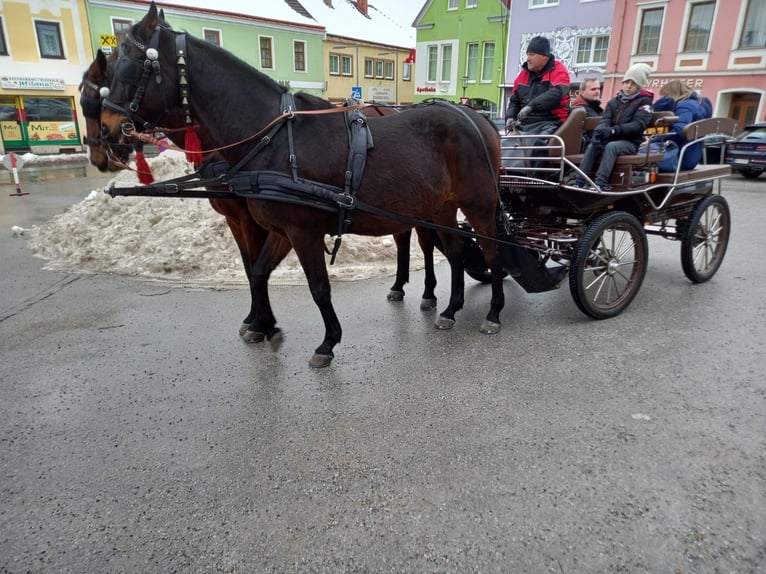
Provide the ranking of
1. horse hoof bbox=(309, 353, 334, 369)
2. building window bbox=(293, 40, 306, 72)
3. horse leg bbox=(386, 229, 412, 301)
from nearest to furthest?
horse hoof bbox=(309, 353, 334, 369)
horse leg bbox=(386, 229, 412, 301)
building window bbox=(293, 40, 306, 72)

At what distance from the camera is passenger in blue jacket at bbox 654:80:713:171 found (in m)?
5.55

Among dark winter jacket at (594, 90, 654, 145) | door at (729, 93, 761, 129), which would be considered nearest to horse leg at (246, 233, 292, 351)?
dark winter jacket at (594, 90, 654, 145)

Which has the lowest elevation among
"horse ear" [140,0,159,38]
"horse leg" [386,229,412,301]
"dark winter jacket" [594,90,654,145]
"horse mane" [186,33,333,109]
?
"horse leg" [386,229,412,301]

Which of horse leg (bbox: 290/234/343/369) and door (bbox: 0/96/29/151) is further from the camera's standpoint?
door (bbox: 0/96/29/151)

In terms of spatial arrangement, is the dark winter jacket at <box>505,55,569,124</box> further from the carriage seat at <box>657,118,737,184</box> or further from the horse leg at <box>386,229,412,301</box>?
the horse leg at <box>386,229,412,301</box>

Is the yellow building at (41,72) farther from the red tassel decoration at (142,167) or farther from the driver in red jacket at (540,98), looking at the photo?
the driver in red jacket at (540,98)

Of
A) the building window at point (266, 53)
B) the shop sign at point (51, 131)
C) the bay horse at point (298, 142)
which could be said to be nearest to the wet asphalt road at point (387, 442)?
the bay horse at point (298, 142)

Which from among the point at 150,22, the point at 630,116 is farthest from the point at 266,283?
the point at 630,116

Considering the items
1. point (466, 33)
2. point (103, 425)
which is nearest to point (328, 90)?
point (466, 33)

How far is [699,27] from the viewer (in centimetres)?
2238

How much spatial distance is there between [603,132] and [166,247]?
17.5ft

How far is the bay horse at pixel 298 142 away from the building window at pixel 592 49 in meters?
26.3

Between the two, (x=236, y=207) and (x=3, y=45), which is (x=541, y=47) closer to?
(x=236, y=207)

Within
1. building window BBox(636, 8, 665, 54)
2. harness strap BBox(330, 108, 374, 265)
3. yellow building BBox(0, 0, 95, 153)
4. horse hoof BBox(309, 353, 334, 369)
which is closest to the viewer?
harness strap BBox(330, 108, 374, 265)
